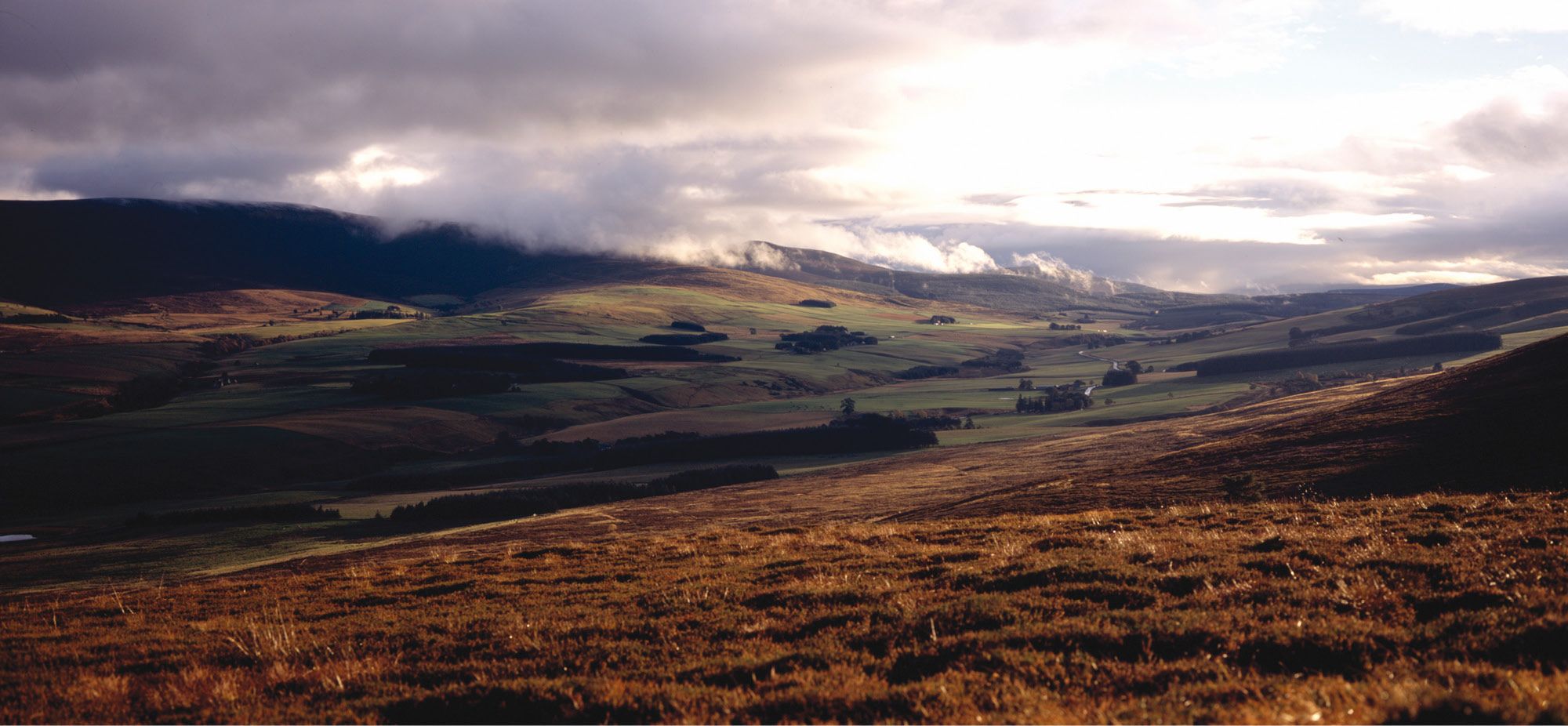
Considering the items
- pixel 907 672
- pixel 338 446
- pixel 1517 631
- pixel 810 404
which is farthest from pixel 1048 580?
pixel 810 404

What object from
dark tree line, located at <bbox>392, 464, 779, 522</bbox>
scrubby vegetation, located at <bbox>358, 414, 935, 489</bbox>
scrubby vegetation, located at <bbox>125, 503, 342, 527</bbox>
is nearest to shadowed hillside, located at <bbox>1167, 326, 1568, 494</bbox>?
dark tree line, located at <bbox>392, 464, 779, 522</bbox>

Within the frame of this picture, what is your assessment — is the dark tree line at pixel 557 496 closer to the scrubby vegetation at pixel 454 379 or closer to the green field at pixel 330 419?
the green field at pixel 330 419

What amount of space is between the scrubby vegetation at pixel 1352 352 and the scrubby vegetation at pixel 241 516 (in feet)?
487

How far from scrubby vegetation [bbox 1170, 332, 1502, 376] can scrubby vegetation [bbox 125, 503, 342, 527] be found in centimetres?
14851

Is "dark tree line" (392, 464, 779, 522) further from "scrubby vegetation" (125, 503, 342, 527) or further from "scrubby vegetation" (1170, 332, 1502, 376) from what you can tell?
"scrubby vegetation" (1170, 332, 1502, 376)

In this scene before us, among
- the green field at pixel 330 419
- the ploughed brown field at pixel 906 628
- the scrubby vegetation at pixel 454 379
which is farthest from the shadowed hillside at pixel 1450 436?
the scrubby vegetation at pixel 454 379

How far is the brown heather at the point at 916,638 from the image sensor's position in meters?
9.81

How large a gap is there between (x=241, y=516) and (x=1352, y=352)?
175 meters

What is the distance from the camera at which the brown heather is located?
32.2 ft

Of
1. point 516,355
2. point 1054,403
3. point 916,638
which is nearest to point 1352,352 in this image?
point 1054,403

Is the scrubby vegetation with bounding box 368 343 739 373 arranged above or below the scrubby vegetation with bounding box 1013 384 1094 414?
above

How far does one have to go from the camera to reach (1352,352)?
16200 centimetres

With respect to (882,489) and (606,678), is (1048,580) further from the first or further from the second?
(882,489)

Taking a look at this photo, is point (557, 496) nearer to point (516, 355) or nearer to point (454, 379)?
point (454, 379)
